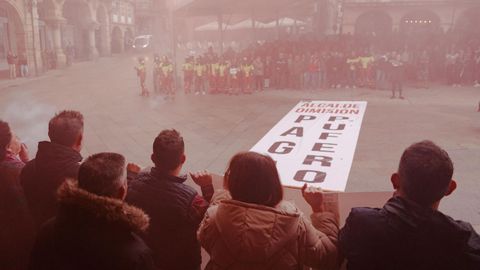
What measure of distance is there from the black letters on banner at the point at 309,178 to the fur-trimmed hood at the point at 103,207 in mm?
4088

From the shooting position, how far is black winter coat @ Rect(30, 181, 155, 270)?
2.07 m

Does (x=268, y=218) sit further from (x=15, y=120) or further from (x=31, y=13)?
(x=31, y=13)

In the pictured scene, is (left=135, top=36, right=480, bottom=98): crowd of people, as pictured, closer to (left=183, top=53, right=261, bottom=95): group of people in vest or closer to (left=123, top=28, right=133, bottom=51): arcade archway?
(left=183, top=53, right=261, bottom=95): group of people in vest

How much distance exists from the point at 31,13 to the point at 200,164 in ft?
64.8

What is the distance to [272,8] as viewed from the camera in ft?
65.4

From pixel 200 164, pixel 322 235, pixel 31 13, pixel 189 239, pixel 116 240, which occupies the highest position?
pixel 31 13

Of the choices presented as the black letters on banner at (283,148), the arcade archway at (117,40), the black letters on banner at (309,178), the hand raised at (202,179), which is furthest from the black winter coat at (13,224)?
the arcade archway at (117,40)

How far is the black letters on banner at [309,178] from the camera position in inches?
237

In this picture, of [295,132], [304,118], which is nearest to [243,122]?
[304,118]

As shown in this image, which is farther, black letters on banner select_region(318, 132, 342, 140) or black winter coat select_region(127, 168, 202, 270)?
black letters on banner select_region(318, 132, 342, 140)

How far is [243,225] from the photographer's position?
7.79 ft

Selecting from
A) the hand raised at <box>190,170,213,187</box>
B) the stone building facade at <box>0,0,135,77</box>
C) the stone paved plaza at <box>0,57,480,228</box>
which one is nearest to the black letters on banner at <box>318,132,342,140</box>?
the stone paved plaza at <box>0,57,480,228</box>

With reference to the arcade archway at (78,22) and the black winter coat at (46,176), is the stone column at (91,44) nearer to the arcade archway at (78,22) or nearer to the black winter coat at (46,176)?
the arcade archway at (78,22)

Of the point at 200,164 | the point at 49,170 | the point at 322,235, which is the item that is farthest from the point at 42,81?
the point at 322,235
